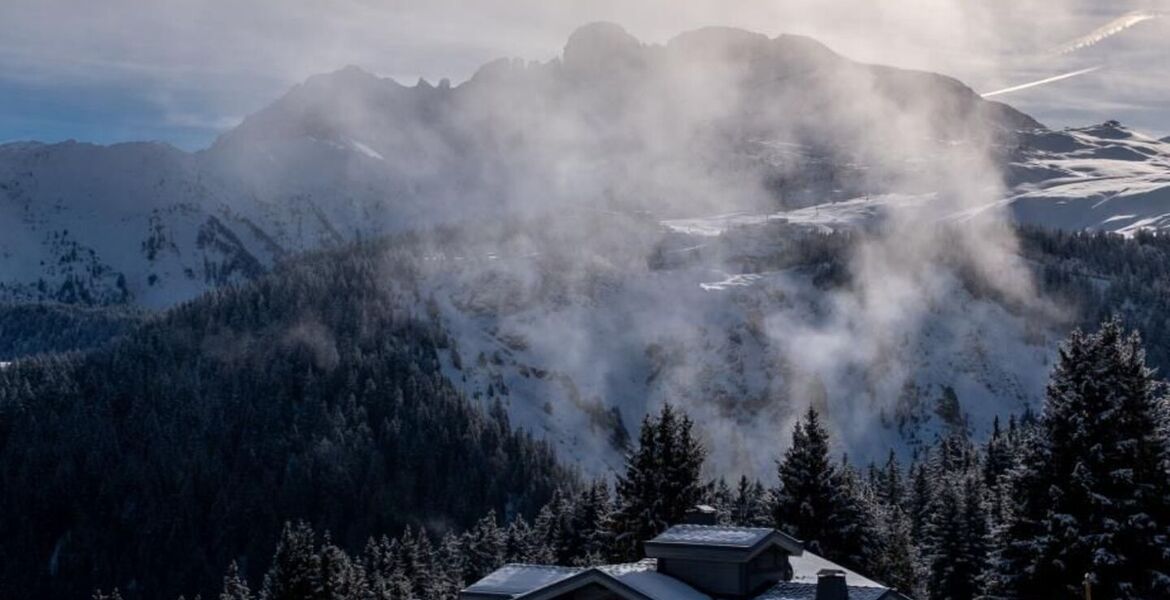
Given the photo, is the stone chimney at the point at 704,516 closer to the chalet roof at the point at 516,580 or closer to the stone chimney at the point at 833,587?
the chalet roof at the point at 516,580

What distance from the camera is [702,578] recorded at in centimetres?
3556

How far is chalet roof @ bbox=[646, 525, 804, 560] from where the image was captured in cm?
3484

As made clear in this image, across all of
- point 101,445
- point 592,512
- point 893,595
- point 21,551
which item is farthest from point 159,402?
point 893,595

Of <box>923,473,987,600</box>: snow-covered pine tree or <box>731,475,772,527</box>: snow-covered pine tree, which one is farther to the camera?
<box>731,475,772,527</box>: snow-covered pine tree

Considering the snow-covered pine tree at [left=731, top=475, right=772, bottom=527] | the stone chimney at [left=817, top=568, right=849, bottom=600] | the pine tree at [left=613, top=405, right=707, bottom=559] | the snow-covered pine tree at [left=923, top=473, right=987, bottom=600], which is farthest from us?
the snow-covered pine tree at [left=731, top=475, right=772, bottom=527]

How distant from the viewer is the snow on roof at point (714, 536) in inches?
1385

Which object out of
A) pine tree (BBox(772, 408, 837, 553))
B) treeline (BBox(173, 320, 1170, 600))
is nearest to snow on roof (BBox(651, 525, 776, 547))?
treeline (BBox(173, 320, 1170, 600))

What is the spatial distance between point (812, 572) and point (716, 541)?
636 centimetres

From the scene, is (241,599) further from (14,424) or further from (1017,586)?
(14,424)

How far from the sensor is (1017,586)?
3616 centimetres

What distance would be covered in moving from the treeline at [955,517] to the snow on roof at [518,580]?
468 inches

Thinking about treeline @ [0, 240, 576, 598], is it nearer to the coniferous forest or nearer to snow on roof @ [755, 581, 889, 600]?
the coniferous forest

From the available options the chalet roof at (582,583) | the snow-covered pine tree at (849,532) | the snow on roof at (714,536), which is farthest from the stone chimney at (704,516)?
the snow-covered pine tree at (849,532)

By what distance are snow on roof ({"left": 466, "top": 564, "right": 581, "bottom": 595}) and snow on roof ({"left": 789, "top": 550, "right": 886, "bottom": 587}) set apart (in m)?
6.47
